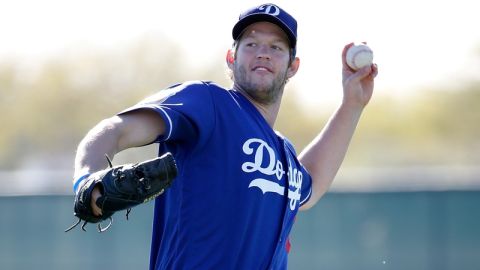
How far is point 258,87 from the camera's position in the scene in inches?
156

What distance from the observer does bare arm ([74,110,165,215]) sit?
3.01 m

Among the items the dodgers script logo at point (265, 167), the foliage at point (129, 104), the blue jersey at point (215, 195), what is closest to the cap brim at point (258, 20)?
the blue jersey at point (215, 195)

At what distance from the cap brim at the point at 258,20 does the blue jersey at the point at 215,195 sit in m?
0.47

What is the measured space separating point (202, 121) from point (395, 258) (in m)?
5.72

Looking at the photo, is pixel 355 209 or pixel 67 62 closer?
pixel 355 209

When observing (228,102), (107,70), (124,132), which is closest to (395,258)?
(228,102)

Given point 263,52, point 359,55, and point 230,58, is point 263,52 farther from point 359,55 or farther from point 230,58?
point 359,55

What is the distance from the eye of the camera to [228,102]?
3717 millimetres

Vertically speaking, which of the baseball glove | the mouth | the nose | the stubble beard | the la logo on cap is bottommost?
the baseball glove

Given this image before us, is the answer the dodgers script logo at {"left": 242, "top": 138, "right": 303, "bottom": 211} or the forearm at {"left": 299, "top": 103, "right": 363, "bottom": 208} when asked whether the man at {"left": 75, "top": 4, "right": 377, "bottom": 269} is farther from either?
the forearm at {"left": 299, "top": 103, "right": 363, "bottom": 208}

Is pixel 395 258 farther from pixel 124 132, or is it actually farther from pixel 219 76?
pixel 219 76

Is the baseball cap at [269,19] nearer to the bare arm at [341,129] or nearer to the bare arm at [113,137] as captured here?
the bare arm at [341,129]

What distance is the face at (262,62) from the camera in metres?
3.98

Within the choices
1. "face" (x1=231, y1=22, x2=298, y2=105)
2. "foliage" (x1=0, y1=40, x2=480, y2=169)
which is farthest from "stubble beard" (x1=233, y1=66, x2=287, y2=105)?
"foliage" (x1=0, y1=40, x2=480, y2=169)
